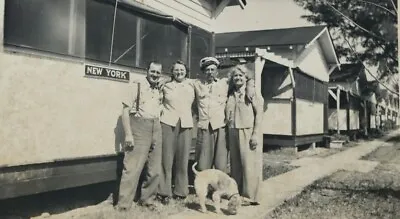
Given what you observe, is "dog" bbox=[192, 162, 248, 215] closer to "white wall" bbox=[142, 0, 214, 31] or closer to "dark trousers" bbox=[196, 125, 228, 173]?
"dark trousers" bbox=[196, 125, 228, 173]

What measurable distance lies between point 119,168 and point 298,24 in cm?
1621

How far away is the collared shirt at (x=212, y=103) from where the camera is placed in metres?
5.96

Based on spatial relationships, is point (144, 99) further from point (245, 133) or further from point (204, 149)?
point (245, 133)

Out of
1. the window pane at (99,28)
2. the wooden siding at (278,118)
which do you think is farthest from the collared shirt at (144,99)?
the wooden siding at (278,118)

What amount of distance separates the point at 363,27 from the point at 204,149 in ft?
44.5

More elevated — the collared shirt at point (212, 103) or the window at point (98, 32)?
the window at point (98, 32)

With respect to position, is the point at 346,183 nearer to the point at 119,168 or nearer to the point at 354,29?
the point at 119,168

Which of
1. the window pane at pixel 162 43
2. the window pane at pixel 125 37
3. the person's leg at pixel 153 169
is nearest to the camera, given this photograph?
Answer: the person's leg at pixel 153 169

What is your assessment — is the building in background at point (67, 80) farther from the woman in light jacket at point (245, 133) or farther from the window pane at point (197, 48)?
the woman in light jacket at point (245, 133)

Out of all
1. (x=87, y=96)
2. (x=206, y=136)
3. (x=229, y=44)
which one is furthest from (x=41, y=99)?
(x=229, y=44)

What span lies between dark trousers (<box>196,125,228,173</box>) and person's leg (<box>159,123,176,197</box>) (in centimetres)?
39

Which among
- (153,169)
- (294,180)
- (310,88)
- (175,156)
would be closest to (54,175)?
(153,169)

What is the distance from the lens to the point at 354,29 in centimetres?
1942

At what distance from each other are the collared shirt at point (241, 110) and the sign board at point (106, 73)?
5.06ft
